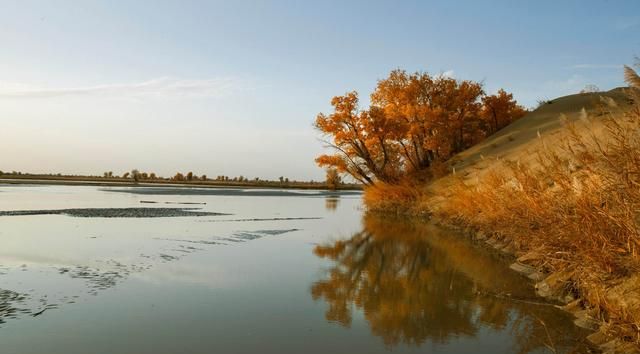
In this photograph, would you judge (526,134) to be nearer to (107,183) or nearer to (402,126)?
(402,126)

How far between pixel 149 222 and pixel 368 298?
51.0 feet

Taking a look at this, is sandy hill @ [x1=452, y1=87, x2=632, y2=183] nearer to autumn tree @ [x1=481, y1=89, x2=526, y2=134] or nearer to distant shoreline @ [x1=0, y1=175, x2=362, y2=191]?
autumn tree @ [x1=481, y1=89, x2=526, y2=134]

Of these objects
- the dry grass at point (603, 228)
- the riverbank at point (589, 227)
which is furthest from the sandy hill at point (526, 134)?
the dry grass at point (603, 228)

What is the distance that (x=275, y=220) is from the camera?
26.9 meters

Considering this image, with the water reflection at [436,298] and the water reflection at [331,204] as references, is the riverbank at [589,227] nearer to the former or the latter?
the water reflection at [436,298]

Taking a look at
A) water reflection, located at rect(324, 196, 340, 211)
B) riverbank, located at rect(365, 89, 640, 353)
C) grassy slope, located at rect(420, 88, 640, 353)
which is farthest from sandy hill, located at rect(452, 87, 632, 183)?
riverbank, located at rect(365, 89, 640, 353)

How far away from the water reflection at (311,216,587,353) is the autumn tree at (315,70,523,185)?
21.6 m

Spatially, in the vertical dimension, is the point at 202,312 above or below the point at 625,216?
below

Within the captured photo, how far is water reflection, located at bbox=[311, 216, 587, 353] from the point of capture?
7.79 metres

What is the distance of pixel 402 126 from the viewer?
39312 mm

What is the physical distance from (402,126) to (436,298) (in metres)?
30.1

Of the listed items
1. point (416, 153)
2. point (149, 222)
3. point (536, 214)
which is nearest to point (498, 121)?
Answer: point (416, 153)

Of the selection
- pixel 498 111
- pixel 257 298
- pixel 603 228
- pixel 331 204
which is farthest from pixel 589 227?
pixel 498 111

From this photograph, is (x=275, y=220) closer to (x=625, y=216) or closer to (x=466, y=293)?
(x=466, y=293)
